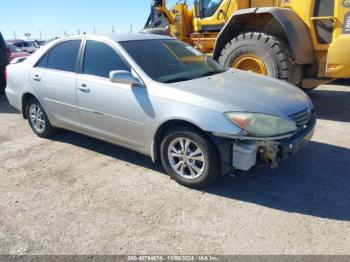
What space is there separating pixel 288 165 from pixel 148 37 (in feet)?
7.99

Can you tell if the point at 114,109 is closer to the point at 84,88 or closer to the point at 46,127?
the point at 84,88

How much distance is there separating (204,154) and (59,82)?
7.71 ft

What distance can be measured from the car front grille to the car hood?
39 millimetres

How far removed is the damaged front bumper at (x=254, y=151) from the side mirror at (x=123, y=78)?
3.92 ft

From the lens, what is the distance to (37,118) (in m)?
5.25

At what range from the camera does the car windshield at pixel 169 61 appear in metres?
3.86

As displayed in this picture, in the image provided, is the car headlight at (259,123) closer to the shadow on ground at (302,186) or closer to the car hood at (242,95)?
the car hood at (242,95)

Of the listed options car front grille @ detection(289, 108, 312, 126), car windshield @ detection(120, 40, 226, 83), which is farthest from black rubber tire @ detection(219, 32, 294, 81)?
car front grille @ detection(289, 108, 312, 126)

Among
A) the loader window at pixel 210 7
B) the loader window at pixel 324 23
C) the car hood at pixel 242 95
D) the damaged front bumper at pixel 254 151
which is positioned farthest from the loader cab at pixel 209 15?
the damaged front bumper at pixel 254 151

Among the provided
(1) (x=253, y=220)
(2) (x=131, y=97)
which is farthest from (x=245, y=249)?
(2) (x=131, y=97)

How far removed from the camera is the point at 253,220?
3.05 meters

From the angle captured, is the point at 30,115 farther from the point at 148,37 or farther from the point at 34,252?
the point at 34,252

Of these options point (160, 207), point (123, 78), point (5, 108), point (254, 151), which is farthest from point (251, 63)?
point (5, 108)

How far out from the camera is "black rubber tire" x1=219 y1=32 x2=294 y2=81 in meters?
6.07
